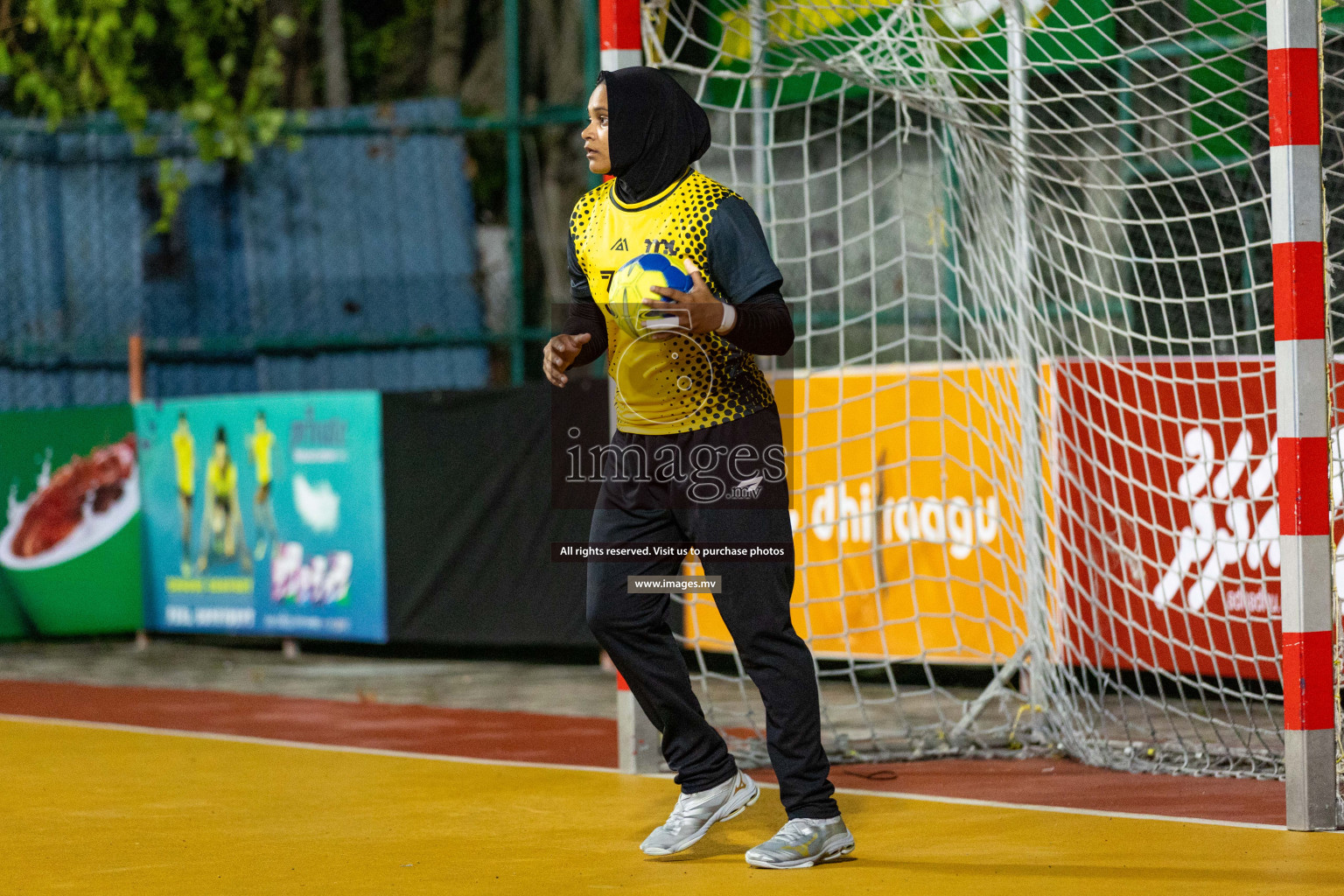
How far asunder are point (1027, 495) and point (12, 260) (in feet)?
31.8

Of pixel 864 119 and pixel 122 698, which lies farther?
pixel 864 119

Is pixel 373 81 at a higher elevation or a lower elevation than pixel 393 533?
higher

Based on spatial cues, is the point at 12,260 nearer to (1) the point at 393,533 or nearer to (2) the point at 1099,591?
(1) the point at 393,533

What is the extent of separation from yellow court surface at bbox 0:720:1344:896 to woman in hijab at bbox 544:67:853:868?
0.88 feet

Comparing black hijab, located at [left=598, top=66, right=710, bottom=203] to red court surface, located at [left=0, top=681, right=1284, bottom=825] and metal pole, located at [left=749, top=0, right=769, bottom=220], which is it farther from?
red court surface, located at [left=0, top=681, right=1284, bottom=825]

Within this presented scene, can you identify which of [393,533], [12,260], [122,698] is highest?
[12,260]

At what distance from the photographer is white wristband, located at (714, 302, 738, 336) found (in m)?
4.46

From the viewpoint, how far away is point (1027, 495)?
23.7ft

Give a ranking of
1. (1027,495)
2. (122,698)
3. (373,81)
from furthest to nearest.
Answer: (373,81) → (122,698) → (1027,495)

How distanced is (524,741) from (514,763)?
2.49 ft

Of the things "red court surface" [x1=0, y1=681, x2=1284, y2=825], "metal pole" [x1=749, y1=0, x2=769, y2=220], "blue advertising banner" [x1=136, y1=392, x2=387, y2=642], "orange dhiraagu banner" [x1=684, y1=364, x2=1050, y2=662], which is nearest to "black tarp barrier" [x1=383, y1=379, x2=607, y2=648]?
"blue advertising banner" [x1=136, y1=392, x2=387, y2=642]

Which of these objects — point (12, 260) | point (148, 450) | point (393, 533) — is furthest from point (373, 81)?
point (393, 533)

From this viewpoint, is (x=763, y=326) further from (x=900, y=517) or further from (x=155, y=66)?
(x=155, y=66)

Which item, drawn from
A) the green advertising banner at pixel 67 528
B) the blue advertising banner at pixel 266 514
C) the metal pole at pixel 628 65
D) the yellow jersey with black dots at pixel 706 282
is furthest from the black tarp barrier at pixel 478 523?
the yellow jersey with black dots at pixel 706 282
